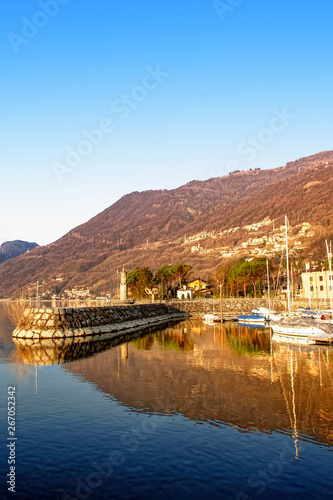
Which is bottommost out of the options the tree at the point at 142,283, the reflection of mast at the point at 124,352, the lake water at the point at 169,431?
the lake water at the point at 169,431

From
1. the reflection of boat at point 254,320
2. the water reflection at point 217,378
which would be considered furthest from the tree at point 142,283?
the water reflection at point 217,378

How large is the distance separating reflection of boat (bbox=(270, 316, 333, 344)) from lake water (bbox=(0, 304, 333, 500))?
1380cm

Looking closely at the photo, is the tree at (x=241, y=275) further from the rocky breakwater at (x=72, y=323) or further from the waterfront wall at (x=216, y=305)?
the rocky breakwater at (x=72, y=323)

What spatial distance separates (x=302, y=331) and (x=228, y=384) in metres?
23.7

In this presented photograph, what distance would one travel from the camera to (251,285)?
120 m

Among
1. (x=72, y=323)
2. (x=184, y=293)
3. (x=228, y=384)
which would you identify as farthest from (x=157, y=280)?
(x=228, y=384)

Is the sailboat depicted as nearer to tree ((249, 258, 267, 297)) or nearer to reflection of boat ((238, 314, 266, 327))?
reflection of boat ((238, 314, 266, 327))

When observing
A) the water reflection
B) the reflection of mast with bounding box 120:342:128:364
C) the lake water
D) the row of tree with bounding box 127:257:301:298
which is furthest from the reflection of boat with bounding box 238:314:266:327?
the lake water

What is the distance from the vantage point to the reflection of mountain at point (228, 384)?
16531 millimetres

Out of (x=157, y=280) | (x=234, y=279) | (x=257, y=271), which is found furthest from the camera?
(x=157, y=280)

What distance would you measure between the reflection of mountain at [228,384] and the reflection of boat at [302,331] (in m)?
5.89

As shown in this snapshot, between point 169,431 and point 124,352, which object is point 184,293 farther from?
point 169,431

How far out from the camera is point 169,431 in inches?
593

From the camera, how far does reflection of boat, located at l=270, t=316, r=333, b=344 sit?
4153 centimetres
